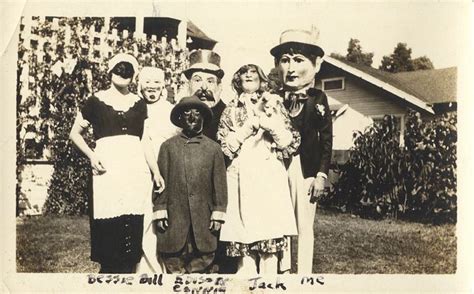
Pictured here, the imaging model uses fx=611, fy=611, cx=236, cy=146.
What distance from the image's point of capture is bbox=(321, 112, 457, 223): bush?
427cm

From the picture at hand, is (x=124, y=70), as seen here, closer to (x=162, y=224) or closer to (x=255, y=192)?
(x=162, y=224)

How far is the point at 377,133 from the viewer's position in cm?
427

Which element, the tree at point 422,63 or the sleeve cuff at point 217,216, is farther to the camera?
the tree at point 422,63

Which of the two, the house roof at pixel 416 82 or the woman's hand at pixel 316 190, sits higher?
the house roof at pixel 416 82

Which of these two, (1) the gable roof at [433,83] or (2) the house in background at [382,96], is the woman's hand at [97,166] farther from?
(1) the gable roof at [433,83]

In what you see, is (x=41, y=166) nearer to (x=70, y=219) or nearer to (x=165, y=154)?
(x=70, y=219)

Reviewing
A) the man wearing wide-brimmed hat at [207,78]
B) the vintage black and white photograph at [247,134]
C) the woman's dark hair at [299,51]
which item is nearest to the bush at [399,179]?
the vintage black and white photograph at [247,134]

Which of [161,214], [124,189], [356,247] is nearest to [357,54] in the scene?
[356,247]

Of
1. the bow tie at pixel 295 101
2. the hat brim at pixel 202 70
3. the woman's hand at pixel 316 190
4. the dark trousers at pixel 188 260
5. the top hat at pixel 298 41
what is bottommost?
the dark trousers at pixel 188 260

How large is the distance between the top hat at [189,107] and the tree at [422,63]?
148 centimetres

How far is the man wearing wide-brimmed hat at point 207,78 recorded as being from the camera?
4207 mm

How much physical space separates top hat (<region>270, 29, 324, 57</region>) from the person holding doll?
23 cm

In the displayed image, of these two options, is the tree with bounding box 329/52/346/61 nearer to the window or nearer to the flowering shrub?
the window

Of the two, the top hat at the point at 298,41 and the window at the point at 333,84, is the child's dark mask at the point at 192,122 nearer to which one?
the top hat at the point at 298,41
